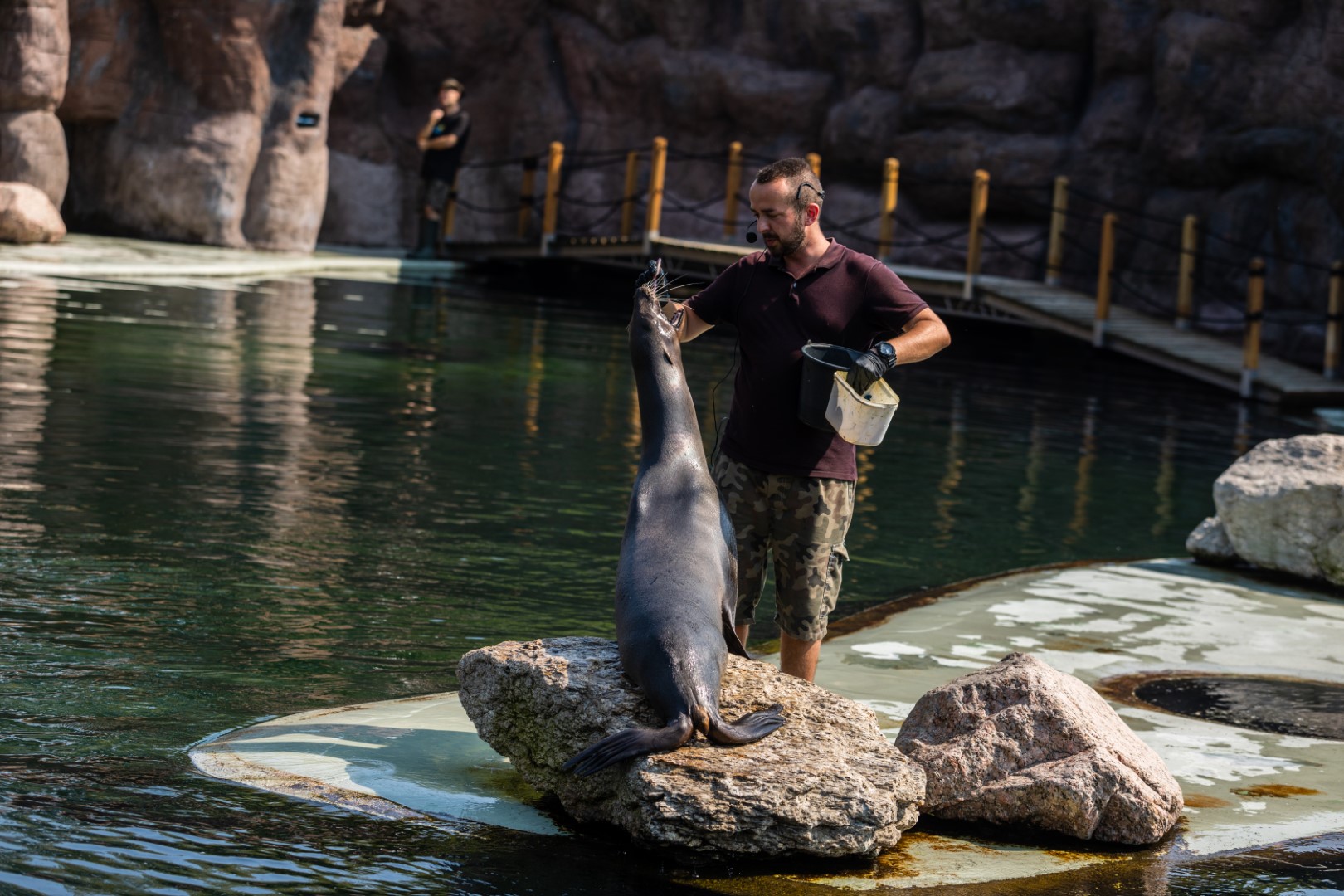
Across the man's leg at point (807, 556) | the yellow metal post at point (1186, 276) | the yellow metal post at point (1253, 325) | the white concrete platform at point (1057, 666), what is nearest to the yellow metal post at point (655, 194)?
the yellow metal post at point (1186, 276)

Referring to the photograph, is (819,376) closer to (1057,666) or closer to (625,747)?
(625,747)

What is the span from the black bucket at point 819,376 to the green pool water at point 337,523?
0.92m

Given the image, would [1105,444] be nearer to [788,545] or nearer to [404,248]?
[788,545]

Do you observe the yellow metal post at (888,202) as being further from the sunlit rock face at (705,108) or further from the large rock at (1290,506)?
the large rock at (1290,506)

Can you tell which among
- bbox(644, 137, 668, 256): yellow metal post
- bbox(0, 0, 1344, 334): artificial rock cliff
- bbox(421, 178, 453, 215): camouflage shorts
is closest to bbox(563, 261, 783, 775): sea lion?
bbox(0, 0, 1344, 334): artificial rock cliff

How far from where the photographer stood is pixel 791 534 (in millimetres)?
4504

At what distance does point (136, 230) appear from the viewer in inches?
801

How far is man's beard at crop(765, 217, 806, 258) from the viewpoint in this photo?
174 inches

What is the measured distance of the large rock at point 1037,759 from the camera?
159 inches

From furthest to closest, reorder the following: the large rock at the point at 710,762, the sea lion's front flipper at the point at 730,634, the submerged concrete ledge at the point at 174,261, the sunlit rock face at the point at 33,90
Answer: the sunlit rock face at the point at 33,90 → the submerged concrete ledge at the point at 174,261 → the sea lion's front flipper at the point at 730,634 → the large rock at the point at 710,762

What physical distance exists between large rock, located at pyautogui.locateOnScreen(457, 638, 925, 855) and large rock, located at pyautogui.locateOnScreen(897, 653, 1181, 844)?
0.90 feet

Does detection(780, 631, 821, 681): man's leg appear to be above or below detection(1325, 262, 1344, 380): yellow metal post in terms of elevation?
below

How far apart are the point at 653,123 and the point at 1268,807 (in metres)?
20.9

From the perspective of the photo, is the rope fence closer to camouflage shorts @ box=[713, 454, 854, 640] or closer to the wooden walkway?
the wooden walkway
